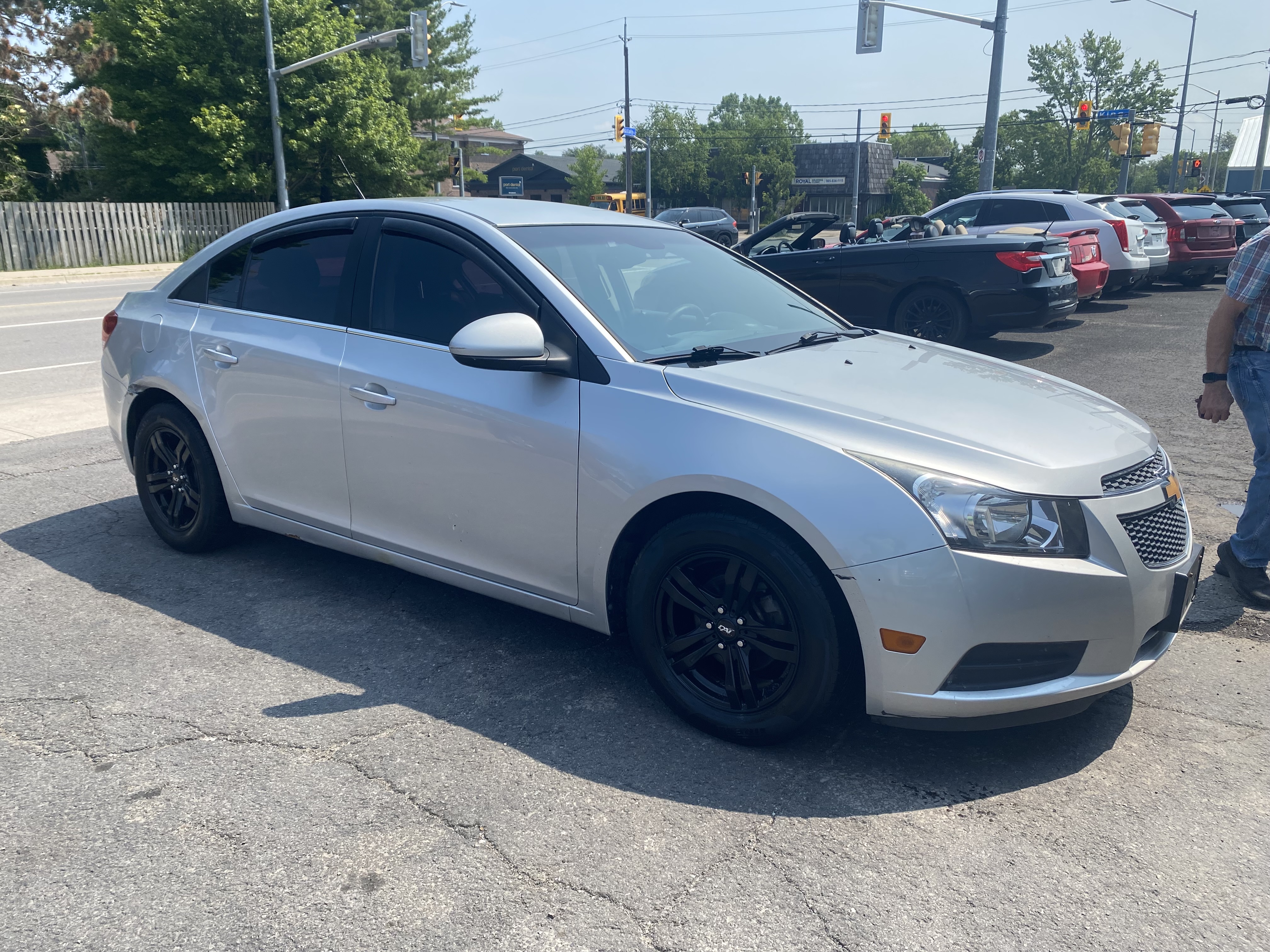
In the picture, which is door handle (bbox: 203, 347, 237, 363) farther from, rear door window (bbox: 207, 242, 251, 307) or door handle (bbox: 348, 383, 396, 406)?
door handle (bbox: 348, 383, 396, 406)

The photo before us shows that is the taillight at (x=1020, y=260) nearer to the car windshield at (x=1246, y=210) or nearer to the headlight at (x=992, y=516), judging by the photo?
the headlight at (x=992, y=516)

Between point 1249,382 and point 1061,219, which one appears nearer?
point 1249,382

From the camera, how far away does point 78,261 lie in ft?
90.7

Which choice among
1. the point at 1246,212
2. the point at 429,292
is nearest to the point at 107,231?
the point at 1246,212

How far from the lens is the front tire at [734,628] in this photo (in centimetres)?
297

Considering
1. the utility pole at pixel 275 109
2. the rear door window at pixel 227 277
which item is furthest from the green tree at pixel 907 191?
the rear door window at pixel 227 277

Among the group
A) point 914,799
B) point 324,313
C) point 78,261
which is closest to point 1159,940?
point 914,799

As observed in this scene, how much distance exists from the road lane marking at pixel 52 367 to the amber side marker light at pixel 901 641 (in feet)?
32.4

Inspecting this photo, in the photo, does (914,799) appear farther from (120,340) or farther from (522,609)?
(120,340)

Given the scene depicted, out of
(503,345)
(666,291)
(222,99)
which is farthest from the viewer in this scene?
(222,99)

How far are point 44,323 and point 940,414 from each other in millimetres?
14939

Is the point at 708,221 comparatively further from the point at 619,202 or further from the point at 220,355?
the point at 220,355

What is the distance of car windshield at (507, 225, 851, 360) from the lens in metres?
3.69

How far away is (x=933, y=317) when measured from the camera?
10.7 metres
